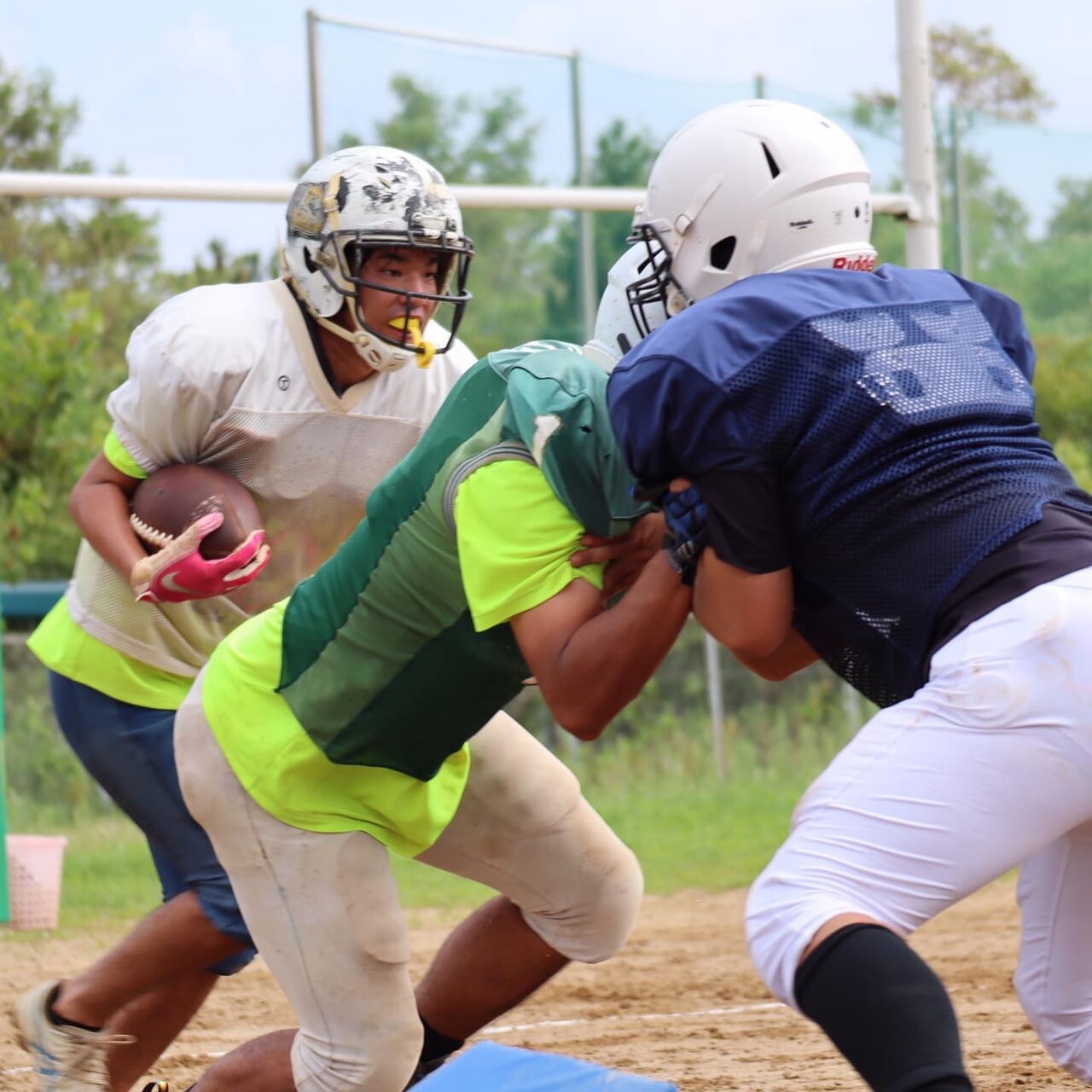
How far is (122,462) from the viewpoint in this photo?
4.30 metres

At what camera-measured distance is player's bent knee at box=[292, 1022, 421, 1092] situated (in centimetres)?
340

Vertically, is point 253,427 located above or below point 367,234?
below

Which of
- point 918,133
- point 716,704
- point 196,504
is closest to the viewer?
point 196,504

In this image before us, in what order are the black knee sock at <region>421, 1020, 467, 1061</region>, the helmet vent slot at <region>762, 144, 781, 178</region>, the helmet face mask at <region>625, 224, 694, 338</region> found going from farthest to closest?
the black knee sock at <region>421, 1020, 467, 1061</region>
the helmet face mask at <region>625, 224, 694, 338</region>
the helmet vent slot at <region>762, 144, 781, 178</region>

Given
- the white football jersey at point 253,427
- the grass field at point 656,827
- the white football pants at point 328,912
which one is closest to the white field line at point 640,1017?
the white football jersey at point 253,427

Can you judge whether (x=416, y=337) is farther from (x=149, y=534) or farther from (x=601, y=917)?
(x=601, y=917)

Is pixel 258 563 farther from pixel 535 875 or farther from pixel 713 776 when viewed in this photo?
pixel 713 776

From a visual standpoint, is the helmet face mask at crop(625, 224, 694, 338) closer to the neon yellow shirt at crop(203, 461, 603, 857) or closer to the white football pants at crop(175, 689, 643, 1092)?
the neon yellow shirt at crop(203, 461, 603, 857)

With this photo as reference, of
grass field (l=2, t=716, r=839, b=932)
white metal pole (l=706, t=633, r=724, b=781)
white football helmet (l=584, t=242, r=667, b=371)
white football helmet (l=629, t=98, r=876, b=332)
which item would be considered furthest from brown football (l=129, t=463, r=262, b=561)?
white metal pole (l=706, t=633, r=724, b=781)

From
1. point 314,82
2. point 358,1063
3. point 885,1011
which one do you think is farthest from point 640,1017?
point 314,82

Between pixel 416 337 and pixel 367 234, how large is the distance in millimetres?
278

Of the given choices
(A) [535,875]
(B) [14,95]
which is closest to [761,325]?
(A) [535,875]

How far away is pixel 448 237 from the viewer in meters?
4.23

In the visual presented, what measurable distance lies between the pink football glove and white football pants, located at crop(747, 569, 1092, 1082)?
70.6 inches
